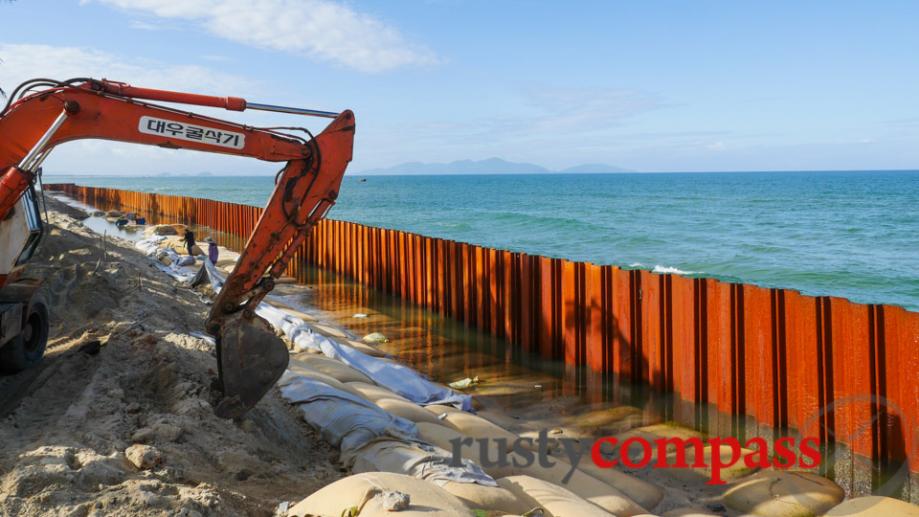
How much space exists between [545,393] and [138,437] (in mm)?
5278

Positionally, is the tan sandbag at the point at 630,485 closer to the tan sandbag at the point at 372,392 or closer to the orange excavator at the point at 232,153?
the tan sandbag at the point at 372,392

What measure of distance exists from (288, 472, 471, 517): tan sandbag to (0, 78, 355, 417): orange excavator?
86.7 inches

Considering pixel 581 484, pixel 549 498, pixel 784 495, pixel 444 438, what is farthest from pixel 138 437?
pixel 784 495

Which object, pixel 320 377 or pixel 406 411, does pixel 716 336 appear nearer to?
pixel 406 411

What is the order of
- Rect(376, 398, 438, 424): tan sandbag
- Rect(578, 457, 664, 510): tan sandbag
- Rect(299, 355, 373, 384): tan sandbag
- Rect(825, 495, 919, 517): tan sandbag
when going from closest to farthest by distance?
Rect(825, 495, 919, 517): tan sandbag
Rect(578, 457, 664, 510): tan sandbag
Rect(376, 398, 438, 424): tan sandbag
Rect(299, 355, 373, 384): tan sandbag

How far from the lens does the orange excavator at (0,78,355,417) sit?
6207mm

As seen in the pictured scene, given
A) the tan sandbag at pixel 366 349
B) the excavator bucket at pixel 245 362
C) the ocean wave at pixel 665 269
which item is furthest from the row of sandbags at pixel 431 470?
the ocean wave at pixel 665 269

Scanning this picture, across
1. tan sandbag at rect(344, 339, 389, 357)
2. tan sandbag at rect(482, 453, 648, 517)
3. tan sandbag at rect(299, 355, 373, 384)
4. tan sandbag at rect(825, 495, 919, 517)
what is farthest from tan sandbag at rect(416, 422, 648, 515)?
tan sandbag at rect(344, 339, 389, 357)

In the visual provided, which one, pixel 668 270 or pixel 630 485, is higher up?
pixel 668 270

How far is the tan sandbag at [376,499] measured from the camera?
3.85 metres

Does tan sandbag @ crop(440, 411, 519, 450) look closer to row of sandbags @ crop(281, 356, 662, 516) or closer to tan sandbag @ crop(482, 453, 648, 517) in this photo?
row of sandbags @ crop(281, 356, 662, 516)

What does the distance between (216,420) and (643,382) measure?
17.9 feet

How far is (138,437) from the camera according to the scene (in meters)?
5.46

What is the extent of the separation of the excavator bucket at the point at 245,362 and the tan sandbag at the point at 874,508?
183 inches
